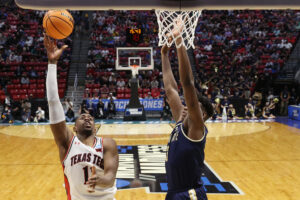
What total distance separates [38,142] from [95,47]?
11594 millimetres

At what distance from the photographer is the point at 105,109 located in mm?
15219

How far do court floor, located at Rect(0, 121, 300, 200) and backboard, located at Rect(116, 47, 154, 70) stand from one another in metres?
4.60

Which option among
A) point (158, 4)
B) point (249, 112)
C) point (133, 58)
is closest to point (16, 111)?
point (133, 58)

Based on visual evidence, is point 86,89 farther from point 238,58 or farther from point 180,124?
point 180,124

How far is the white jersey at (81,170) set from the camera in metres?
2.28

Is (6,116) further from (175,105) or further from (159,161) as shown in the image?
(175,105)

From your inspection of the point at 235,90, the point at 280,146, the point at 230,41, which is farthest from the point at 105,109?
the point at 230,41

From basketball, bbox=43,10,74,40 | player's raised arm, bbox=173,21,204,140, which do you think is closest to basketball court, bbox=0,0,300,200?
basketball, bbox=43,10,74,40

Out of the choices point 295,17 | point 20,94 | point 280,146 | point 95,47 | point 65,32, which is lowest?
point 280,146

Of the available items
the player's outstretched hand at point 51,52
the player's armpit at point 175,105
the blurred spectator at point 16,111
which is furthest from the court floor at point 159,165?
the blurred spectator at point 16,111

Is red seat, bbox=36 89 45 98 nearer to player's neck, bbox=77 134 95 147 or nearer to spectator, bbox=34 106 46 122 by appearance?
spectator, bbox=34 106 46 122

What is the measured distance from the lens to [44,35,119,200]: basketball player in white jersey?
2186mm

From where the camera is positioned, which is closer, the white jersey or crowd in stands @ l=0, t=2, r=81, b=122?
the white jersey

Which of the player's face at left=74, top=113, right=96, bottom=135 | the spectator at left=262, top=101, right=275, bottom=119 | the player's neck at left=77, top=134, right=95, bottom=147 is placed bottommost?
the spectator at left=262, top=101, right=275, bottom=119
